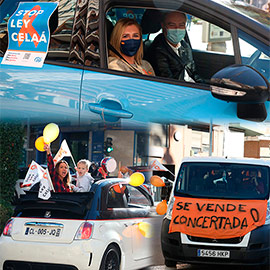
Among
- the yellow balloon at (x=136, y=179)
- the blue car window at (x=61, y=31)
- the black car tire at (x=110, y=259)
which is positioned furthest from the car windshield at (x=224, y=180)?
the blue car window at (x=61, y=31)

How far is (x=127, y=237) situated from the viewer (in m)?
4.53

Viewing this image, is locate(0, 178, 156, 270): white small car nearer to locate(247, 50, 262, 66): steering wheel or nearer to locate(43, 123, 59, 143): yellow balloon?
locate(43, 123, 59, 143): yellow balloon

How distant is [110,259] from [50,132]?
97cm

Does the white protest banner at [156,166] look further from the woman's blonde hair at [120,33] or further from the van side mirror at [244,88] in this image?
the woman's blonde hair at [120,33]

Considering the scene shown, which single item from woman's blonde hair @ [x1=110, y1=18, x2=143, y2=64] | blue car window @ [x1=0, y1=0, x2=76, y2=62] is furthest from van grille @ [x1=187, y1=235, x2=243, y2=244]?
blue car window @ [x1=0, y1=0, x2=76, y2=62]

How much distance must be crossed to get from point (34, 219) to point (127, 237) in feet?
2.16

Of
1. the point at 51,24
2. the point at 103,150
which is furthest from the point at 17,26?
the point at 103,150

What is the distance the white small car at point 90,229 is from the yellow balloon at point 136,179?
0.17 ft

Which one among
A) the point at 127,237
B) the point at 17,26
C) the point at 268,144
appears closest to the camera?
the point at 268,144

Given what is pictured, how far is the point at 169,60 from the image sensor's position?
464 centimetres

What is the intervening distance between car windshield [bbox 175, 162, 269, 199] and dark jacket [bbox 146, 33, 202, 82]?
64 centimetres

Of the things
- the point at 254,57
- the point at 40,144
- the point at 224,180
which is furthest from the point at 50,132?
the point at 254,57

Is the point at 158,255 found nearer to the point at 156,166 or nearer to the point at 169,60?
the point at 156,166

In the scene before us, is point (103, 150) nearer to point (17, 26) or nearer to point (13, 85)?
point (13, 85)
